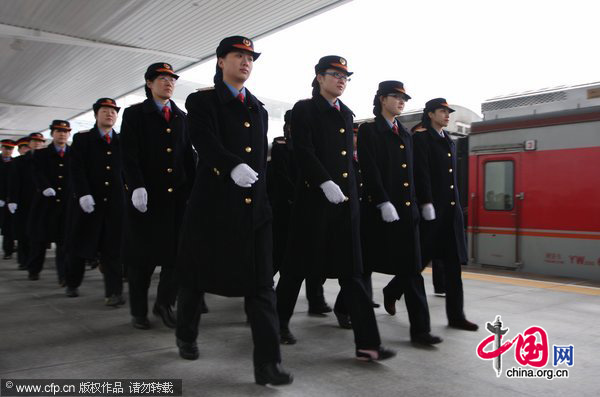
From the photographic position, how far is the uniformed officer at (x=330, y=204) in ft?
12.4

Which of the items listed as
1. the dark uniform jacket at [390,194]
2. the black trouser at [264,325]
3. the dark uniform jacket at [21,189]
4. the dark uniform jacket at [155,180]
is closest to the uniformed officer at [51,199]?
the dark uniform jacket at [21,189]

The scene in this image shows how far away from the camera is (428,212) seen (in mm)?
4715

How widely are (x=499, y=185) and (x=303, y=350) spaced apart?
660 cm

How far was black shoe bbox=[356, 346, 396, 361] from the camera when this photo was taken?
377cm

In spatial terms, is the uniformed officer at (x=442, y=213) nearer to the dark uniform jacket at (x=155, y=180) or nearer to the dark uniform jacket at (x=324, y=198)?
the dark uniform jacket at (x=324, y=198)

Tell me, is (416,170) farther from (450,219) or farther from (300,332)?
(300,332)

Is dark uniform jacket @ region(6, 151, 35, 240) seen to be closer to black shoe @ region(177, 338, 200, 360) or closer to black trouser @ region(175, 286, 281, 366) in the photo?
black shoe @ region(177, 338, 200, 360)

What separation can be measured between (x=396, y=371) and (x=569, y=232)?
236 inches

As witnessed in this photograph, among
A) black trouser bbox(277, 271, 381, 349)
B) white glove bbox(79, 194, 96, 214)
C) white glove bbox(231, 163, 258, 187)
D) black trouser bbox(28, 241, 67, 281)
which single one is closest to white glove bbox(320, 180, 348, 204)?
black trouser bbox(277, 271, 381, 349)

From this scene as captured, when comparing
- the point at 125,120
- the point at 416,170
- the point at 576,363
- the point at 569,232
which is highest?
the point at 125,120

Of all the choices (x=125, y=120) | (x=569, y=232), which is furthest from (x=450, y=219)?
(x=569, y=232)

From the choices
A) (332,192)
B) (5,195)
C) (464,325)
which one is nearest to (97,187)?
(332,192)

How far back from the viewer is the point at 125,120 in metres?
→ 4.62

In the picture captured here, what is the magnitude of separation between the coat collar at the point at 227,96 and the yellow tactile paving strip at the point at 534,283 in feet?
17.6
